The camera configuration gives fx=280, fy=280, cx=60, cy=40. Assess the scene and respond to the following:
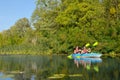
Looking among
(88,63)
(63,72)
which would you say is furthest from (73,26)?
(63,72)

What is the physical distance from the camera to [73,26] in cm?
4584

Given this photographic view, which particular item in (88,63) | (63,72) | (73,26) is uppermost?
(73,26)

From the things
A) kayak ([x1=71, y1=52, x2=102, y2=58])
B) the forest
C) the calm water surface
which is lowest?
the calm water surface

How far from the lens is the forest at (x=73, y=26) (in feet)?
137

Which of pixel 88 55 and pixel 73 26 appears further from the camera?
pixel 73 26

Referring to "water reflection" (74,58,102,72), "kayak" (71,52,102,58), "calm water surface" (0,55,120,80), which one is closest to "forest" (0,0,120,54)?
"kayak" (71,52,102,58)

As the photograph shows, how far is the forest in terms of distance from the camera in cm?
4169

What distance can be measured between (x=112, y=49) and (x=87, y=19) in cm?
765

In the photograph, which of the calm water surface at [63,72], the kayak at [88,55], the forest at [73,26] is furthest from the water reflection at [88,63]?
the forest at [73,26]

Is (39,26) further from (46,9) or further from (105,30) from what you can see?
(105,30)

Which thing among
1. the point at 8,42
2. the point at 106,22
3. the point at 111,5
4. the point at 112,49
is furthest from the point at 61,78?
the point at 8,42

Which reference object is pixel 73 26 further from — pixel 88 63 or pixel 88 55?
pixel 88 63

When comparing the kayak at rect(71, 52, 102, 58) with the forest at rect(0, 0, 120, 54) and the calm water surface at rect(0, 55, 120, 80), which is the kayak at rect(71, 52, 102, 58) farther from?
the calm water surface at rect(0, 55, 120, 80)

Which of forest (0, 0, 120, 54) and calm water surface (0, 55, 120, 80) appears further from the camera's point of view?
forest (0, 0, 120, 54)
